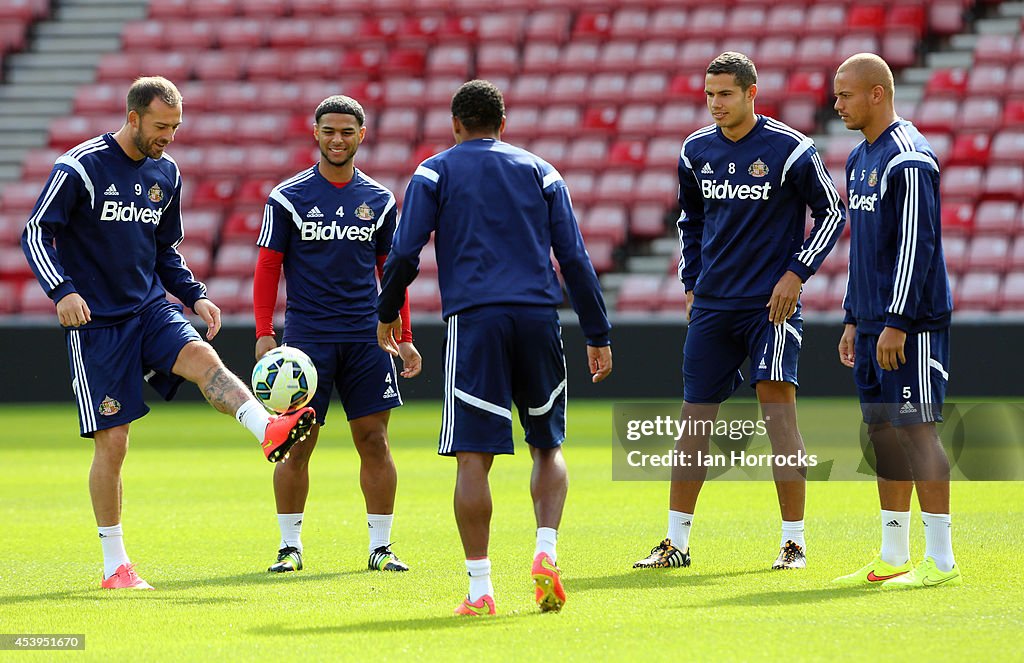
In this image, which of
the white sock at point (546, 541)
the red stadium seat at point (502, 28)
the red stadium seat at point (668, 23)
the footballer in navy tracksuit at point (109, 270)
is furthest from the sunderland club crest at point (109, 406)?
the red stadium seat at point (502, 28)

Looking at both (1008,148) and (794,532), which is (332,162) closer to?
(794,532)

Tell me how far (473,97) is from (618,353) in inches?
472

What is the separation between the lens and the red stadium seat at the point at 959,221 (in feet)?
60.8

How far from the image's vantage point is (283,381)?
6.40 m

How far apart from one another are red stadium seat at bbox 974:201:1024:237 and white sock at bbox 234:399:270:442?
14020 mm

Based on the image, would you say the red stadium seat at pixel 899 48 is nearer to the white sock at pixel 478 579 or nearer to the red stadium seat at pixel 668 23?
the red stadium seat at pixel 668 23

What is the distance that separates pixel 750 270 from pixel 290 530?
2.59 m

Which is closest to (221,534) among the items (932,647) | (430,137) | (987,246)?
(932,647)

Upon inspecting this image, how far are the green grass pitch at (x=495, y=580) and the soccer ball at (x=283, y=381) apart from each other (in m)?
0.83

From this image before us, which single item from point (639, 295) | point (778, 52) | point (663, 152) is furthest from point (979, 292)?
point (778, 52)

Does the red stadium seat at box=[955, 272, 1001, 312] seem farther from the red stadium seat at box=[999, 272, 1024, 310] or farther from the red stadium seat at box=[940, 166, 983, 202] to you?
the red stadium seat at box=[940, 166, 983, 202]

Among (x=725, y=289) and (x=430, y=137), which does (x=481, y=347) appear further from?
(x=430, y=137)

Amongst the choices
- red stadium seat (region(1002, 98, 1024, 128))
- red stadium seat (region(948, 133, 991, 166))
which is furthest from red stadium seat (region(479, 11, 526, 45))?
red stadium seat (region(1002, 98, 1024, 128))

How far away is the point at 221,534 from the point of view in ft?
27.3
